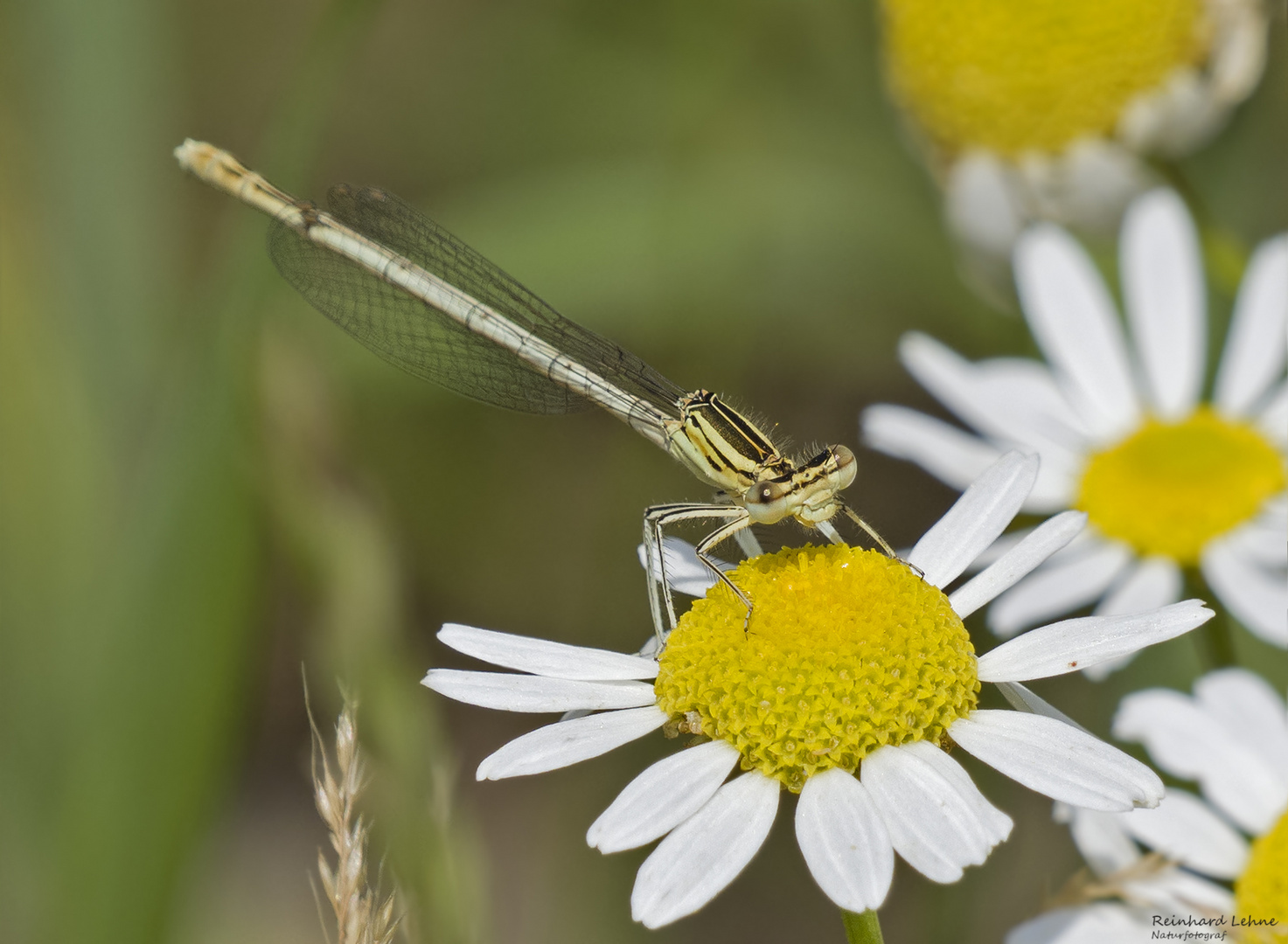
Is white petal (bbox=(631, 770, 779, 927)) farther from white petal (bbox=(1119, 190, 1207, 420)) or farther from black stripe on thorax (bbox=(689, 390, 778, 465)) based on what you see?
white petal (bbox=(1119, 190, 1207, 420))

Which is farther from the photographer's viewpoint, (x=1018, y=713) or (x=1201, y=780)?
(x=1201, y=780)

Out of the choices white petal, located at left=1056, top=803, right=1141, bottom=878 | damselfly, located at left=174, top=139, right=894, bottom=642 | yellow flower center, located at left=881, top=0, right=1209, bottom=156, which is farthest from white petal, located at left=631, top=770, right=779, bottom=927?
yellow flower center, located at left=881, top=0, right=1209, bottom=156

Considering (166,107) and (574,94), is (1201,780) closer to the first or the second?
(574,94)

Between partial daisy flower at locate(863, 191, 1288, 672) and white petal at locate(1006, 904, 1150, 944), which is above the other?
partial daisy flower at locate(863, 191, 1288, 672)

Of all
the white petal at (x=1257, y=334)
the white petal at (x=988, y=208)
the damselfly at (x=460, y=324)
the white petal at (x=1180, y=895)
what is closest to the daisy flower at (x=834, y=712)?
the white petal at (x=1180, y=895)

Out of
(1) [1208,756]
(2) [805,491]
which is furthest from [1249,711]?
(2) [805,491]

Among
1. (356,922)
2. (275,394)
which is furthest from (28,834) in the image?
(356,922)
